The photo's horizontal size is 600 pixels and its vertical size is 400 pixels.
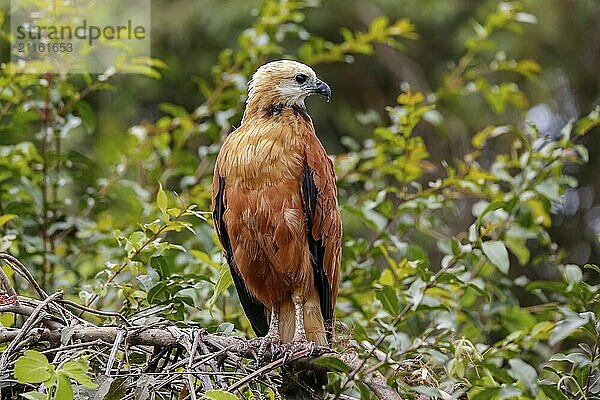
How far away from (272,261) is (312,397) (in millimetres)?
844

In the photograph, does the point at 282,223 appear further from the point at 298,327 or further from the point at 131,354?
the point at 131,354

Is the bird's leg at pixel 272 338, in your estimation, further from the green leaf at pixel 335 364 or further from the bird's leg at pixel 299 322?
the green leaf at pixel 335 364

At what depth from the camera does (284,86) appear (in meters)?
3.64

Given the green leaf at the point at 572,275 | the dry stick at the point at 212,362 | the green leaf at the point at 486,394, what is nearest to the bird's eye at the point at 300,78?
the green leaf at the point at 572,275

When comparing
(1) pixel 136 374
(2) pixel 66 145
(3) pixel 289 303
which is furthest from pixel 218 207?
(2) pixel 66 145

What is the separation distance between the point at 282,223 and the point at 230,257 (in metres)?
0.27

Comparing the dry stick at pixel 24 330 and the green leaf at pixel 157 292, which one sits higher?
the dry stick at pixel 24 330

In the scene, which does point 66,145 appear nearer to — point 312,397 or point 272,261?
point 272,261

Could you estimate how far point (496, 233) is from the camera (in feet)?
12.5

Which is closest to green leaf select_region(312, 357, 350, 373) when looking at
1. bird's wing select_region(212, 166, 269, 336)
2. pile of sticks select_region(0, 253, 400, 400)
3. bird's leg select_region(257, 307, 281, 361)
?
pile of sticks select_region(0, 253, 400, 400)

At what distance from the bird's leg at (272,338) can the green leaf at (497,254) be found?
824 mm

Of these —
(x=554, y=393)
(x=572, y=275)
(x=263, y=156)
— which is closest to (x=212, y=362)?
(x=554, y=393)

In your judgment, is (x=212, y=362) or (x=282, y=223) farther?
(x=282, y=223)

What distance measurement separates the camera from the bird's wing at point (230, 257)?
3.45m
